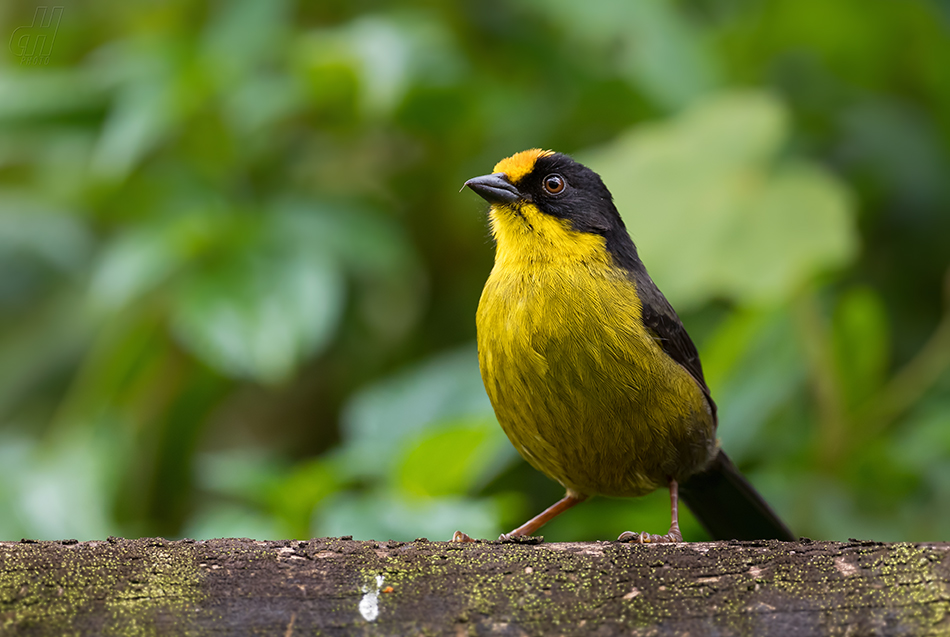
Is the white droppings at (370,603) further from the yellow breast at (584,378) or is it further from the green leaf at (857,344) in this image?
the green leaf at (857,344)

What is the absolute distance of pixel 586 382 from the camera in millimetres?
2877

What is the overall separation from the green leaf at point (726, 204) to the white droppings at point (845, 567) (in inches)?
88.6

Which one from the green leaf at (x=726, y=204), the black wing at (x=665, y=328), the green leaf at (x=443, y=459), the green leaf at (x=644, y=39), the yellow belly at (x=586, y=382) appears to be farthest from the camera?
the green leaf at (x=644, y=39)

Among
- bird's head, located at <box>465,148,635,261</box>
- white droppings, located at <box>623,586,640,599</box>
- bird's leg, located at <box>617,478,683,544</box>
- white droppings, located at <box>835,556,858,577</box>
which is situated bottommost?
white droppings, located at <box>835,556,858,577</box>

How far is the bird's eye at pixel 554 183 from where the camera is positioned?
135 inches

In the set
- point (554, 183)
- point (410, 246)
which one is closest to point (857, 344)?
point (554, 183)

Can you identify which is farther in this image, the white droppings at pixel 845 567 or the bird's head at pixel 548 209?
the bird's head at pixel 548 209

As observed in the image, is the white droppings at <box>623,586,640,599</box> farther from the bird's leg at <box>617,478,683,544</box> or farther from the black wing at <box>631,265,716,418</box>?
the black wing at <box>631,265,716,418</box>

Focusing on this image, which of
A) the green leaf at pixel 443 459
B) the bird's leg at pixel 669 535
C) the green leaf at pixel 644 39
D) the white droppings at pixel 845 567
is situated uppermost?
the green leaf at pixel 644 39

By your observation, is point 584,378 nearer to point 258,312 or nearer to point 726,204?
point 726,204

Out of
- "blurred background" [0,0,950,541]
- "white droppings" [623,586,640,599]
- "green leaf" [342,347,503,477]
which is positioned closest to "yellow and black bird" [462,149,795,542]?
"blurred background" [0,0,950,541]

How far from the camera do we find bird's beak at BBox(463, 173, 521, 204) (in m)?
3.33

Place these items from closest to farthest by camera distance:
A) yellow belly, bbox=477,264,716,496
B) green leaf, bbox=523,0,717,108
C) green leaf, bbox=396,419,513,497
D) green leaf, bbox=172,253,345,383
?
yellow belly, bbox=477,264,716,496 < green leaf, bbox=396,419,513,497 < green leaf, bbox=172,253,345,383 < green leaf, bbox=523,0,717,108

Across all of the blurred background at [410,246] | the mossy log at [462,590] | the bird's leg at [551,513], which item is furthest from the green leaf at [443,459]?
the mossy log at [462,590]
